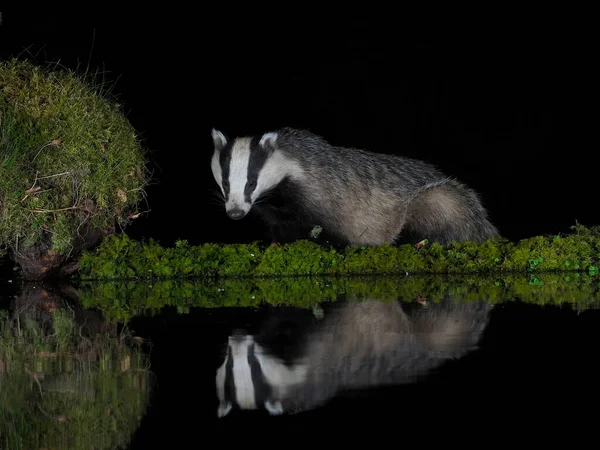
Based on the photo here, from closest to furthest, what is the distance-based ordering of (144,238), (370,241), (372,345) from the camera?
(372,345) < (144,238) < (370,241)

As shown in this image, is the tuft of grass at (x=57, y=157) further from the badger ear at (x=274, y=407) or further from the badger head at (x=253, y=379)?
the badger ear at (x=274, y=407)

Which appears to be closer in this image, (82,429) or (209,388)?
(82,429)

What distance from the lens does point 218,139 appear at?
6.79m

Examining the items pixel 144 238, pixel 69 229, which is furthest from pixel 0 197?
pixel 144 238

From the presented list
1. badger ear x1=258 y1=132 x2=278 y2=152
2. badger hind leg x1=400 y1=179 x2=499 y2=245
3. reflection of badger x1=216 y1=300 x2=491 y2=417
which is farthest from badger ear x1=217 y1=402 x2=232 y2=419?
Result: badger hind leg x1=400 y1=179 x2=499 y2=245

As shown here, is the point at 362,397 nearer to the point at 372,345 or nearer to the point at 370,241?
the point at 372,345

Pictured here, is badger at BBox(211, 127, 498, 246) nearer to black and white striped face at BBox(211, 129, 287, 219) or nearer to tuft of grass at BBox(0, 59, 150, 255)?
black and white striped face at BBox(211, 129, 287, 219)

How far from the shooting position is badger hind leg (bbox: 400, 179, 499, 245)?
7356 millimetres

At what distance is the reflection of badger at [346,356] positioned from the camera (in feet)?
A: 9.08

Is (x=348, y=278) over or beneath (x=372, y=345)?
beneath

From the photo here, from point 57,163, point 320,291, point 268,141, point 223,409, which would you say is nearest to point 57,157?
point 57,163

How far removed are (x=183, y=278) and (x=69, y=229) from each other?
839mm

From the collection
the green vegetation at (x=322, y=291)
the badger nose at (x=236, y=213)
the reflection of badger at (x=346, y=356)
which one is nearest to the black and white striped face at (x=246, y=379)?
the reflection of badger at (x=346, y=356)

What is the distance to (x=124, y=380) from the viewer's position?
9.78ft
